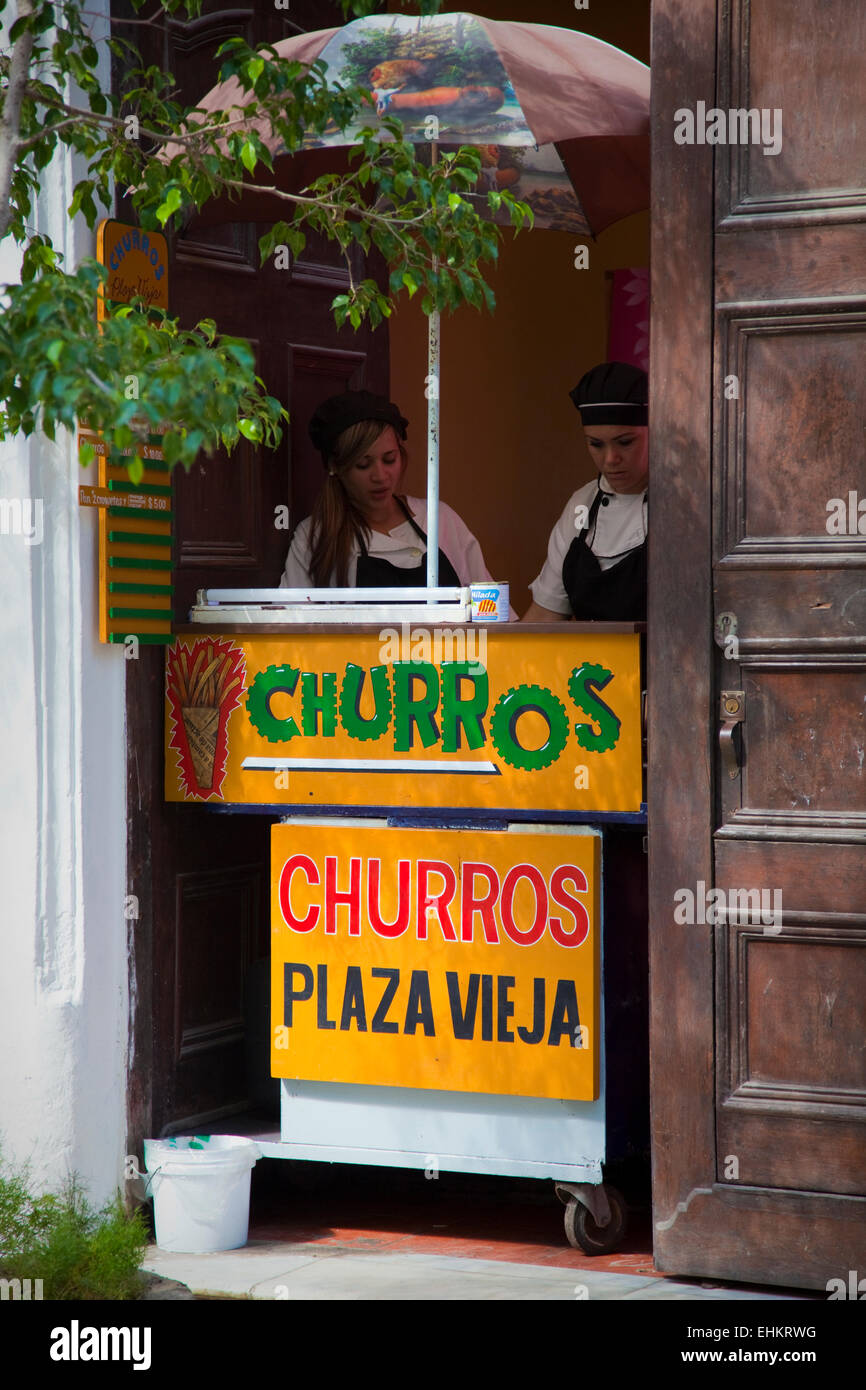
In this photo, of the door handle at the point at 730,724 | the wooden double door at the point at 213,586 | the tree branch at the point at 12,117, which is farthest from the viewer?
the wooden double door at the point at 213,586

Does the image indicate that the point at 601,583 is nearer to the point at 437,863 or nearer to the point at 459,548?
the point at 459,548

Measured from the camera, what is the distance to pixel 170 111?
3818mm

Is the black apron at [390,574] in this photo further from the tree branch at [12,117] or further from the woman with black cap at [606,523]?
the tree branch at [12,117]

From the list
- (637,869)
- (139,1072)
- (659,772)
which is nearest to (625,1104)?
(637,869)

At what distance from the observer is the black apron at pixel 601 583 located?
194 inches

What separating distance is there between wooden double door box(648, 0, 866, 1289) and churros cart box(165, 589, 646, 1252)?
23cm

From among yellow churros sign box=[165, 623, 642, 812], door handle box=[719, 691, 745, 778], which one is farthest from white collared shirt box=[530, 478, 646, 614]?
door handle box=[719, 691, 745, 778]

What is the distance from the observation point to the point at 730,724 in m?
4.05

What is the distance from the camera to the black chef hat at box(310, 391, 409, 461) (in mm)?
5141

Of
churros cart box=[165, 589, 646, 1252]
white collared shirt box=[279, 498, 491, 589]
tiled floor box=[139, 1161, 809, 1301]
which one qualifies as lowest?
tiled floor box=[139, 1161, 809, 1301]

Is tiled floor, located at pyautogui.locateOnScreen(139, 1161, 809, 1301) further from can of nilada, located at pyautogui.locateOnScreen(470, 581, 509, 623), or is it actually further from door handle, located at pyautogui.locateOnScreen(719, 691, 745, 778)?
can of nilada, located at pyautogui.locateOnScreen(470, 581, 509, 623)

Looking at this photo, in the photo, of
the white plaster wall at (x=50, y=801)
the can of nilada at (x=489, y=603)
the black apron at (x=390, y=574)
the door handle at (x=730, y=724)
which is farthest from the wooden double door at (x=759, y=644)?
the white plaster wall at (x=50, y=801)

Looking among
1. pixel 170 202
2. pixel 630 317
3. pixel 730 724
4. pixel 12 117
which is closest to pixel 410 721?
pixel 730 724

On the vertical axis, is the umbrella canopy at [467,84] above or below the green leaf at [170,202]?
above
